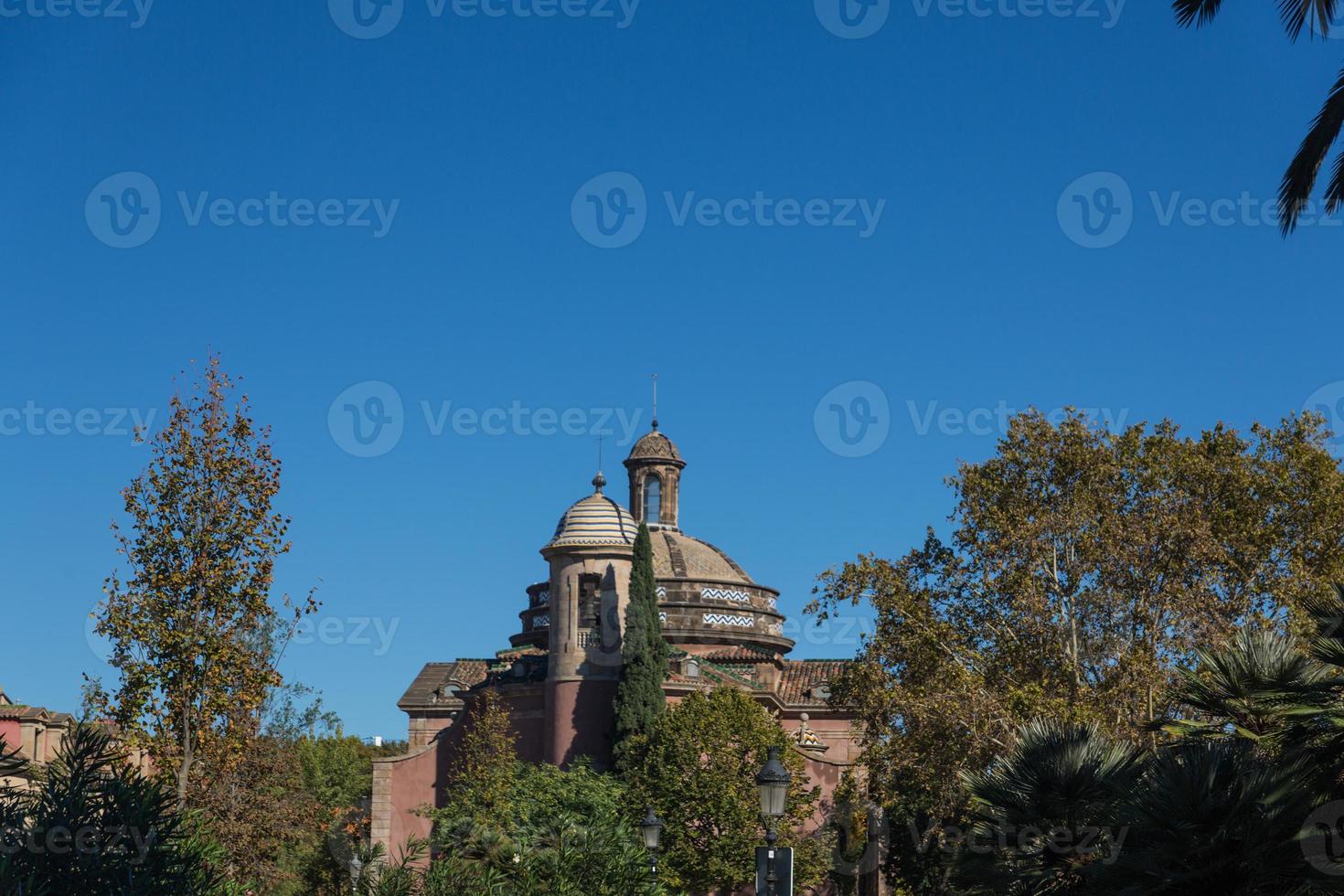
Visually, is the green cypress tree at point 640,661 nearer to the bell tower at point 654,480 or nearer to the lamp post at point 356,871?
the bell tower at point 654,480

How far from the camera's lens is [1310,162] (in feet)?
53.4

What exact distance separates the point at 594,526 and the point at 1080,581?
2071 centimetres

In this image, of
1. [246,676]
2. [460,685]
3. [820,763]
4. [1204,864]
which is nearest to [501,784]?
[820,763]

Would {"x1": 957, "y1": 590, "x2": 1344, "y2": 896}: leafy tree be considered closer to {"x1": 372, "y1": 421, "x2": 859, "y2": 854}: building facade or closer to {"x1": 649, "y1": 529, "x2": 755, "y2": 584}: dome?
{"x1": 372, "y1": 421, "x2": 859, "y2": 854}: building facade

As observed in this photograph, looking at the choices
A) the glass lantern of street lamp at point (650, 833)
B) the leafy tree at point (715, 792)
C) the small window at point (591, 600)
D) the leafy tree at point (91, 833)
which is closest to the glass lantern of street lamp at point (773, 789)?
the glass lantern of street lamp at point (650, 833)

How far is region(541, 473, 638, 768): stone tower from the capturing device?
44.9m

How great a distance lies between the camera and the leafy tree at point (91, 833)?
1003 centimetres

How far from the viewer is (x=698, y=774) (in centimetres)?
4003

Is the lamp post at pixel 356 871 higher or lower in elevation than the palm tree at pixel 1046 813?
lower

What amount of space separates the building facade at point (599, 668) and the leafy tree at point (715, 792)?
9.01ft

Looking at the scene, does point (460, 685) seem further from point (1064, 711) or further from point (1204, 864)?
point (1204, 864)

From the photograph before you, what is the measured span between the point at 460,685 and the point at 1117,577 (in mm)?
31576

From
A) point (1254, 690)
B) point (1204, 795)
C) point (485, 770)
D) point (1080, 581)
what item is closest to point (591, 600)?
point (485, 770)

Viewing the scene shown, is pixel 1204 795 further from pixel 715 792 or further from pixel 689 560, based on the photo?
pixel 689 560
